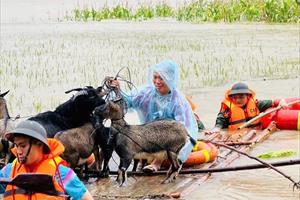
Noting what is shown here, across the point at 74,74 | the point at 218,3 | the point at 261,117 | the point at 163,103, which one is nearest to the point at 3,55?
the point at 74,74

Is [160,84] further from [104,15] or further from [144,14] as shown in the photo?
[104,15]

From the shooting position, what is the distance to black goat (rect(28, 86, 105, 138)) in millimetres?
7695

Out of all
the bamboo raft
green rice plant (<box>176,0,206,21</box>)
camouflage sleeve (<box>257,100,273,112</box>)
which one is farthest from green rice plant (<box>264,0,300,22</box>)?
the bamboo raft

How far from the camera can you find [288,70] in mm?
17703

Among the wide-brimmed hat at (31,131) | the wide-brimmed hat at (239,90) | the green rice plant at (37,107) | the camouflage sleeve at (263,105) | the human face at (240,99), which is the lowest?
the green rice plant at (37,107)

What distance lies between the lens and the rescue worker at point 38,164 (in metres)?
4.69

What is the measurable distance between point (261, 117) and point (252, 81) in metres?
5.98

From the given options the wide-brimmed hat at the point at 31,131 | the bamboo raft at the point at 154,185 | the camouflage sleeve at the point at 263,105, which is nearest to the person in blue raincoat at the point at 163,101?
the bamboo raft at the point at 154,185

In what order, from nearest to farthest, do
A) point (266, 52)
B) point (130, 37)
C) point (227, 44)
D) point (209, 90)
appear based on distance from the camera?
1. point (209, 90)
2. point (266, 52)
3. point (227, 44)
4. point (130, 37)

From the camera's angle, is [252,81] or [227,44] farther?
[227,44]

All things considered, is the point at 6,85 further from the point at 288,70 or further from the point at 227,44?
the point at 227,44

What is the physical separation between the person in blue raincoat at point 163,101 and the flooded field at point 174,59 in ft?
1.73

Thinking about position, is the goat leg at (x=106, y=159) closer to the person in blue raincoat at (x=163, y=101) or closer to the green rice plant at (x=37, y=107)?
the person in blue raincoat at (x=163, y=101)

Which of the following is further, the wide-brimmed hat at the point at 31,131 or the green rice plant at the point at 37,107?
the green rice plant at the point at 37,107
